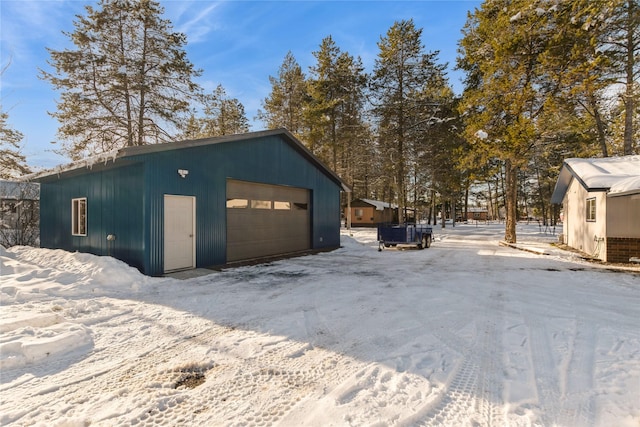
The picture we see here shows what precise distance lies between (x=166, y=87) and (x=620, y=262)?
20.2 m

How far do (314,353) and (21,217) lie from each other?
1641 cm

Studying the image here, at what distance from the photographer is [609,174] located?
10.3 metres

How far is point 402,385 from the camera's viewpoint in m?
2.83

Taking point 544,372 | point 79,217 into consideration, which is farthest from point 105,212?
point 544,372

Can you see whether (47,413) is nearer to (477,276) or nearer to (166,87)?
(477,276)

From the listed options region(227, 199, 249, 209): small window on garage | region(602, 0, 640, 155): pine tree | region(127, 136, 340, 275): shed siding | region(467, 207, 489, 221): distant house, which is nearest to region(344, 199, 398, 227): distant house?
region(127, 136, 340, 275): shed siding

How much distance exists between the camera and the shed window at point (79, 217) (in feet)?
31.6

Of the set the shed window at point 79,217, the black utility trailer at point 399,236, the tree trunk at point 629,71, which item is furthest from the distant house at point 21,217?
the tree trunk at point 629,71

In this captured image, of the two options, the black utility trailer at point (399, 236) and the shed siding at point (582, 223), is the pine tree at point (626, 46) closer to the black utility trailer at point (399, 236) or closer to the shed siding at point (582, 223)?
the shed siding at point (582, 223)

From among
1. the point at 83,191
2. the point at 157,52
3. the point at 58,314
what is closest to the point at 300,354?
the point at 58,314

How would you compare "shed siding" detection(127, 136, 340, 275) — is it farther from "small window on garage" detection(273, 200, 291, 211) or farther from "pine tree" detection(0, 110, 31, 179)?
"pine tree" detection(0, 110, 31, 179)

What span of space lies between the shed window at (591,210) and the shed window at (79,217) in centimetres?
1678

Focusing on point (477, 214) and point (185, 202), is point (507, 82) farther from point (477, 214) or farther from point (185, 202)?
point (477, 214)

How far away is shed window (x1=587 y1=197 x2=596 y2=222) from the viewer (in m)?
11.1
